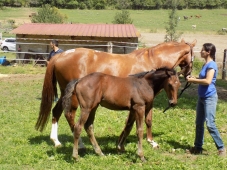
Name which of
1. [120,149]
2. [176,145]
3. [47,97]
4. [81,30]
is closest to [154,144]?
[176,145]

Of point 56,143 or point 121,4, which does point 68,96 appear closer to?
point 56,143

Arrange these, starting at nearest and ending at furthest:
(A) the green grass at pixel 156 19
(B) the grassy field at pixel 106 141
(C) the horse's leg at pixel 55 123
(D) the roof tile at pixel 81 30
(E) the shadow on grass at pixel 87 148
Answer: (B) the grassy field at pixel 106 141 → (E) the shadow on grass at pixel 87 148 → (C) the horse's leg at pixel 55 123 → (D) the roof tile at pixel 81 30 → (A) the green grass at pixel 156 19

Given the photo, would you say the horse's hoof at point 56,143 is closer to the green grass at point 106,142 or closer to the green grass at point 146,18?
the green grass at point 106,142

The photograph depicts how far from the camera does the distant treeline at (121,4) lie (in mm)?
77938

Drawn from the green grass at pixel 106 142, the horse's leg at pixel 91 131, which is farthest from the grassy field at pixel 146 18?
the horse's leg at pixel 91 131

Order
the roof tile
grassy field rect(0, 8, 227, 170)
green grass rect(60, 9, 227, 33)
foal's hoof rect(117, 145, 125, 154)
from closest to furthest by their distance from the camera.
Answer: grassy field rect(0, 8, 227, 170), foal's hoof rect(117, 145, 125, 154), the roof tile, green grass rect(60, 9, 227, 33)

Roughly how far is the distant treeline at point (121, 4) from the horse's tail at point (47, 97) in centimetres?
7118

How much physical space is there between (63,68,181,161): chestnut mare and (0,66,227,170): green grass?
0.35 m

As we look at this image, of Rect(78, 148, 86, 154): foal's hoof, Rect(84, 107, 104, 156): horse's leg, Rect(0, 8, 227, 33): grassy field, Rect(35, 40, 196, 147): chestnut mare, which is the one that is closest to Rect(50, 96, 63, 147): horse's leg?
Rect(35, 40, 196, 147): chestnut mare

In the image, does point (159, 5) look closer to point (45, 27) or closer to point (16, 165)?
point (45, 27)

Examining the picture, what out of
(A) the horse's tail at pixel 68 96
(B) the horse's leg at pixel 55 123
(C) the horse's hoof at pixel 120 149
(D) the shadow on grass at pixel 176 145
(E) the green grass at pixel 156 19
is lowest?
(E) the green grass at pixel 156 19

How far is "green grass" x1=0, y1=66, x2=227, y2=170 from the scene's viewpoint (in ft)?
17.0

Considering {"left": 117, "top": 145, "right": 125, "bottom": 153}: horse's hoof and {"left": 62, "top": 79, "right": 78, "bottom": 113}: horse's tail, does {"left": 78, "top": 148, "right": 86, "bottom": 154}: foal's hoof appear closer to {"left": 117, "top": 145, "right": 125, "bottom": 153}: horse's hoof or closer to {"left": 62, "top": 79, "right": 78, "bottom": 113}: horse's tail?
{"left": 117, "top": 145, "right": 125, "bottom": 153}: horse's hoof

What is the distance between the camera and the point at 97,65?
246 inches
